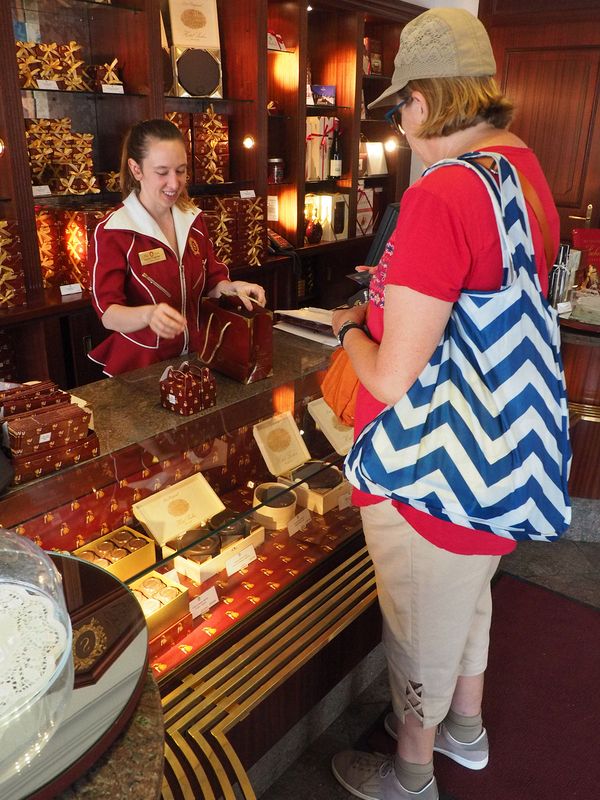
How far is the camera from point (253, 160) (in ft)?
13.5

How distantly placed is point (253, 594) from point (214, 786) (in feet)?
1.36

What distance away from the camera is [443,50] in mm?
1195

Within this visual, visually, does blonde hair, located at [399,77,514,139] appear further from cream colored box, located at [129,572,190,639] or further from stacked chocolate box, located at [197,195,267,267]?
stacked chocolate box, located at [197,195,267,267]

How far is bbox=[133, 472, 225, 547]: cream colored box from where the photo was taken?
4.79ft

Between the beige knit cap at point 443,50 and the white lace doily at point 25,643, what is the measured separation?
41.8 inches

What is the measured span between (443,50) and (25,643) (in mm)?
1138

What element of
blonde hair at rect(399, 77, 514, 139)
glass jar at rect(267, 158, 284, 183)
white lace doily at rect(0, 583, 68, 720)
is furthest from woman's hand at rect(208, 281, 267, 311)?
glass jar at rect(267, 158, 284, 183)

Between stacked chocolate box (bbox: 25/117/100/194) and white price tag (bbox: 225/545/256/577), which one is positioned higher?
stacked chocolate box (bbox: 25/117/100/194)

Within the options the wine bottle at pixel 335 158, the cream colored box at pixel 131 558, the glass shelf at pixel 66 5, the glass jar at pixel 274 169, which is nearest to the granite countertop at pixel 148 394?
the cream colored box at pixel 131 558

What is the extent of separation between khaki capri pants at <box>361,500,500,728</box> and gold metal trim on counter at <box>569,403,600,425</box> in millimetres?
1833

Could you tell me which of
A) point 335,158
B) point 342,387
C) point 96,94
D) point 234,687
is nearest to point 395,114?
point 342,387

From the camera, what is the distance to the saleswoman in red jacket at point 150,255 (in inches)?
92.3

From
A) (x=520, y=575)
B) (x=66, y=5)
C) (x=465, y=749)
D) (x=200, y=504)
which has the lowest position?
(x=520, y=575)

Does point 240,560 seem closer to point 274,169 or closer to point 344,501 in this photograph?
point 344,501
